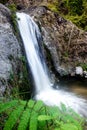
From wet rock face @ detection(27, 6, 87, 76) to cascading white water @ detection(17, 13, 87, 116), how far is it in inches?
25.8

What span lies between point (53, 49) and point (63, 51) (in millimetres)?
863

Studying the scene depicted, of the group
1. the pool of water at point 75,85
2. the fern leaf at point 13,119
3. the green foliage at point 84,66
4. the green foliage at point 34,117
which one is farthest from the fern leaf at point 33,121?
the green foliage at point 84,66

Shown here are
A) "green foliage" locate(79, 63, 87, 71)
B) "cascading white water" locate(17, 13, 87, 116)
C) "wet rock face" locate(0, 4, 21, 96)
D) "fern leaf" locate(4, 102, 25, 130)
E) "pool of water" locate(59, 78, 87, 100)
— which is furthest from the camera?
"green foliage" locate(79, 63, 87, 71)

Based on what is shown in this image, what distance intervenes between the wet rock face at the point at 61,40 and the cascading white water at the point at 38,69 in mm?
656

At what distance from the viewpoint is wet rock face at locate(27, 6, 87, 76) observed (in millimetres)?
10719

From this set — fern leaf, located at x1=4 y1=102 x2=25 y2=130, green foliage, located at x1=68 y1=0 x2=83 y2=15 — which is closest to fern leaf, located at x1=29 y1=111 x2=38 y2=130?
fern leaf, located at x1=4 y1=102 x2=25 y2=130

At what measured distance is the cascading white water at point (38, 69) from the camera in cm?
792

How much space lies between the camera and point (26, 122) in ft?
6.97

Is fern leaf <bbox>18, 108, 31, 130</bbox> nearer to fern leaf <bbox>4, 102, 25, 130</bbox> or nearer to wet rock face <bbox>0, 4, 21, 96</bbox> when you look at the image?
fern leaf <bbox>4, 102, 25, 130</bbox>

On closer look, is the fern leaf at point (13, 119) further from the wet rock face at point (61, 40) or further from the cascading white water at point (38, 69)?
the wet rock face at point (61, 40)

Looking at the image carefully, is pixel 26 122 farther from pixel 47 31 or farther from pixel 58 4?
pixel 58 4

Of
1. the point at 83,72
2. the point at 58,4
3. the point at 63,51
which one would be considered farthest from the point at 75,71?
the point at 58,4

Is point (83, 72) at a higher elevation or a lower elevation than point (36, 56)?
lower

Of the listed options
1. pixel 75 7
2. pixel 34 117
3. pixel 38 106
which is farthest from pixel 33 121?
pixel 75 7
